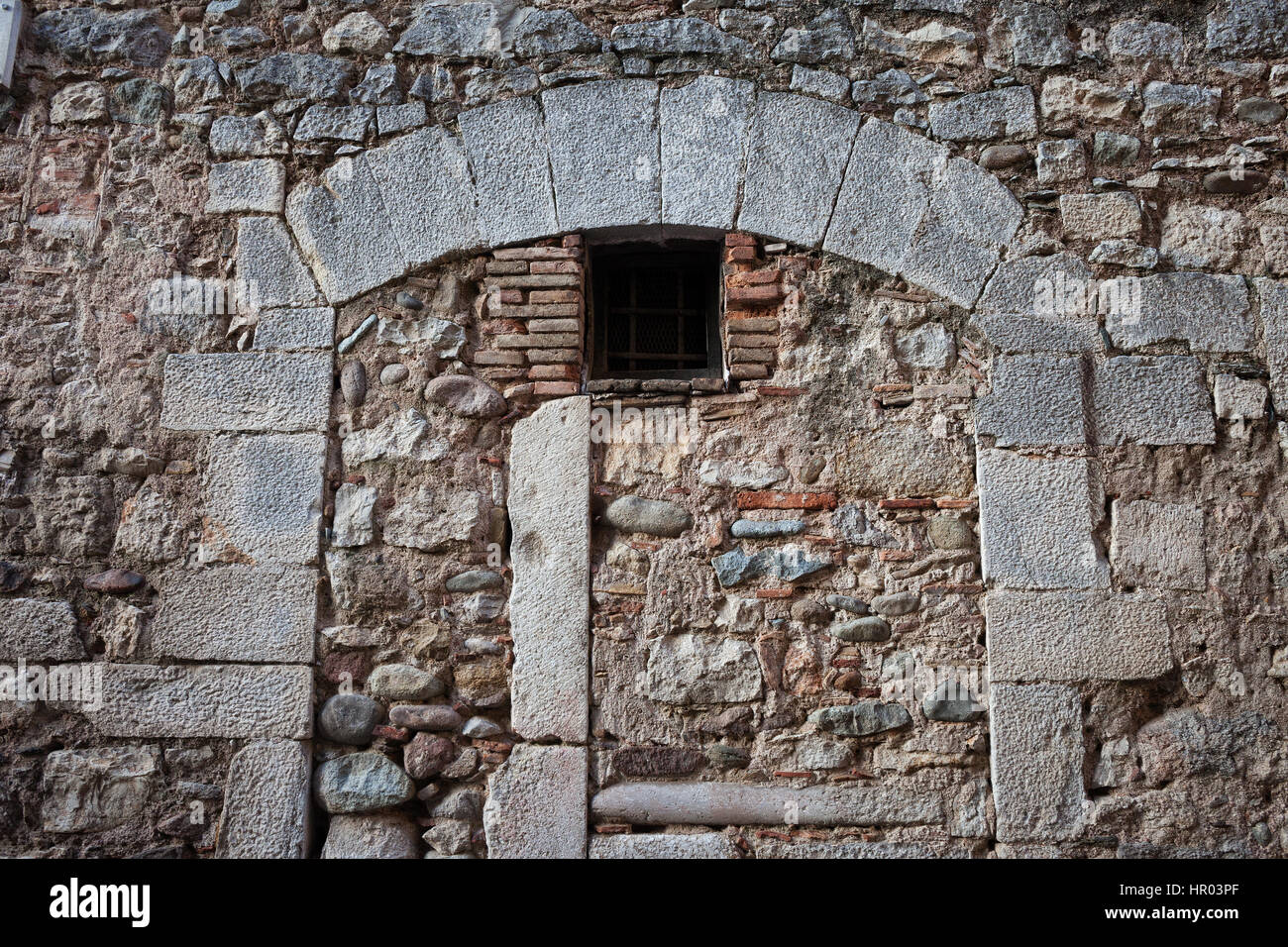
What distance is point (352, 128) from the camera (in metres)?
3.12

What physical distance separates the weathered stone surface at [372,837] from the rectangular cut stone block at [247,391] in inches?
44.1

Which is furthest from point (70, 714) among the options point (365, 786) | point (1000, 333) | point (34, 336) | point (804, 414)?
point (1000, 333)

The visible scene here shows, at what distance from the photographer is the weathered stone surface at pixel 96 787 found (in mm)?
2766

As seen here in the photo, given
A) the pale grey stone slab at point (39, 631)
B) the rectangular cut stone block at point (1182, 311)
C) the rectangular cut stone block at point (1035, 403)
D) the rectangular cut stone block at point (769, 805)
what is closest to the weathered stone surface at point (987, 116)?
the rectangular cut stone block at point (1182, 311)

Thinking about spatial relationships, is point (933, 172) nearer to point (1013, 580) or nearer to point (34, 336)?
point (1013, 580)

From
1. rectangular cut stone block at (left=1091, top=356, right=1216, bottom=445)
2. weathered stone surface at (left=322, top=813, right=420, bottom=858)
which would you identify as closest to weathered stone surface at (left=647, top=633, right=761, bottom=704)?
weathered stone surface at (left=322, top=813, right=420, bottom=858)

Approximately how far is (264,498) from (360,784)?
2.81 feet

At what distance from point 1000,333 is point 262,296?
2.20 meters

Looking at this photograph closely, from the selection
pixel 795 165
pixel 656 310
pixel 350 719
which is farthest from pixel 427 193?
pixel 350 719

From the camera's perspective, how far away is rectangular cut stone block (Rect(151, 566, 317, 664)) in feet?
9.28

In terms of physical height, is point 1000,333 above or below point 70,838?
above

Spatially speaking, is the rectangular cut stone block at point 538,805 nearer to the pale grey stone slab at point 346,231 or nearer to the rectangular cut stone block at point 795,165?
the pale grey stone slab at point 346,231

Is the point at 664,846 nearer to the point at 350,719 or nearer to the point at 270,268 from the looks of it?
the point at 350,719

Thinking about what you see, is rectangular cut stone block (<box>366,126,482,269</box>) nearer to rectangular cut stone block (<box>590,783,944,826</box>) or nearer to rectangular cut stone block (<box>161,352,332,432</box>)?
rectangular cut stone block (<box>161,352,332,432</box>)
